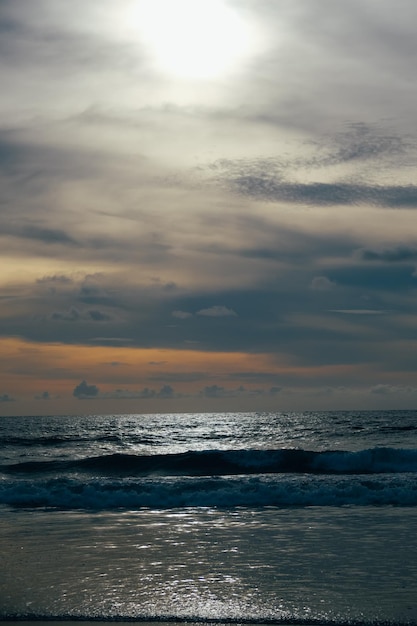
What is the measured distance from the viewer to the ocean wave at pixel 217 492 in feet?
72.8

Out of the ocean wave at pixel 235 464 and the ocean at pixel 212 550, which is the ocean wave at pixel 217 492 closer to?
the ocean at pixel 212 550

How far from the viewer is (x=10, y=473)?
3525 centimetres

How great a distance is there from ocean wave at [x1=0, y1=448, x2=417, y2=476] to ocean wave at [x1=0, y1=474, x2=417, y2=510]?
1066 cm

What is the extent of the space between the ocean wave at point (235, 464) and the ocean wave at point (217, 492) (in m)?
10.7

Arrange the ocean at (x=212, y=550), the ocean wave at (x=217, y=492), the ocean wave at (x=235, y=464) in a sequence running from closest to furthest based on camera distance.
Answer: the ocean at (x=212, y=550) < the ocean wave at (x=217, y=492) < the ocean wave at (x=235, y=464)

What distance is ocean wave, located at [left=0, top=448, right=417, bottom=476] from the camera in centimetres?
3625

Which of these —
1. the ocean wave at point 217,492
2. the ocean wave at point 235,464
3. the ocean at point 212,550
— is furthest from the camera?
the ocean wave at point 235,464

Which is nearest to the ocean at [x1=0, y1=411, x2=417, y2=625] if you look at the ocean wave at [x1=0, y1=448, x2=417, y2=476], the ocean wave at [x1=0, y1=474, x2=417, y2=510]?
the ocean wave at [x1=0, y1=474, x2=417, y2=510]

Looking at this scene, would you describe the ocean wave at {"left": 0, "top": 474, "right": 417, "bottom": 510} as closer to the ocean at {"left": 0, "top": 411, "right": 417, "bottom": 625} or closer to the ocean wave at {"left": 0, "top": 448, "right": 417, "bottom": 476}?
the ocean at {"left": 0, "top": 411, "right": 417, "bottom": 625}

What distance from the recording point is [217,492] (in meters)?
23.5

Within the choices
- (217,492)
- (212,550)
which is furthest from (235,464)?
(212,550)

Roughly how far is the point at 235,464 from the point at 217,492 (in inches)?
630

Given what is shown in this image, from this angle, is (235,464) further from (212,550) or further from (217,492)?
(212,550)

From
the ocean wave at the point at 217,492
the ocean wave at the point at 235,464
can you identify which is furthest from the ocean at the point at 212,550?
the ocean wave at the point at 235,464
